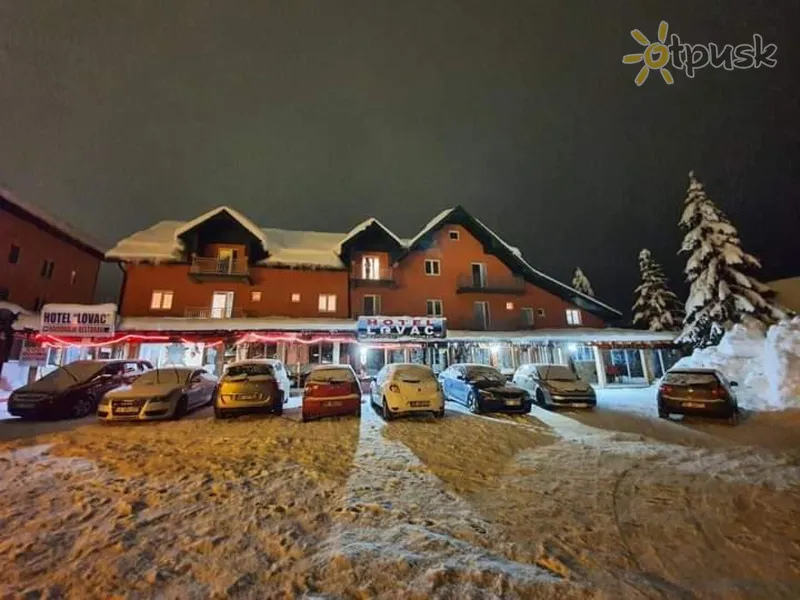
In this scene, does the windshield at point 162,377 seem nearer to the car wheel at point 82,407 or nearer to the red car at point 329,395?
the car wheel at point 82,407

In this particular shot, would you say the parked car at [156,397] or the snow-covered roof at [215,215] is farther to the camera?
the snow-covered roof at [215,215]

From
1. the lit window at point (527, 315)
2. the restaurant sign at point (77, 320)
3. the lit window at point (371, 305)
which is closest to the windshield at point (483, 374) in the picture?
the lit window at point (371, 305)

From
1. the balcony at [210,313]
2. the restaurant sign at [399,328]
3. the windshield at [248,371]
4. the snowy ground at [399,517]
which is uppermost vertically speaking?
the balcony at [210,313]

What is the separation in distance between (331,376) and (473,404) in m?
4.55

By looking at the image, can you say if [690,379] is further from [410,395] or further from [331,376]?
[331,376]

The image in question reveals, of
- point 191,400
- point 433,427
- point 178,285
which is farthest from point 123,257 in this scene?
point 433,427

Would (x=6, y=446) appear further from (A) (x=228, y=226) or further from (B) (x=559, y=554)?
(A) (x=228, y=226)

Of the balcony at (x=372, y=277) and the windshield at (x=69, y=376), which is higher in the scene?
the balcony at (x=372, y=277)

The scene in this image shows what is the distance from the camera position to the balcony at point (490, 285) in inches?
969

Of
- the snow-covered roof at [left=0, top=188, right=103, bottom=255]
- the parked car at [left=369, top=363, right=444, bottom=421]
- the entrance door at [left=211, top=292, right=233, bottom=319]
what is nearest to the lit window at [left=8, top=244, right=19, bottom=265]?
the snow-covered roof at [left=0, top=188, right=103, bottom=255]

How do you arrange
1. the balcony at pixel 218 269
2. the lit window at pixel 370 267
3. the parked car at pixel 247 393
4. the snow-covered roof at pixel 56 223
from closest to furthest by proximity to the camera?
the parked car at pixel 247 393, the snow-covered roof at pixel 56 223, the balcony at pixel 218 269, the lit window at pixel 370 267

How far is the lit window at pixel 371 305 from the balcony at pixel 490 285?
224 inches

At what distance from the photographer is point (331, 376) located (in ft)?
33.6

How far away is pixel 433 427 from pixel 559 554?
580 centimetres
